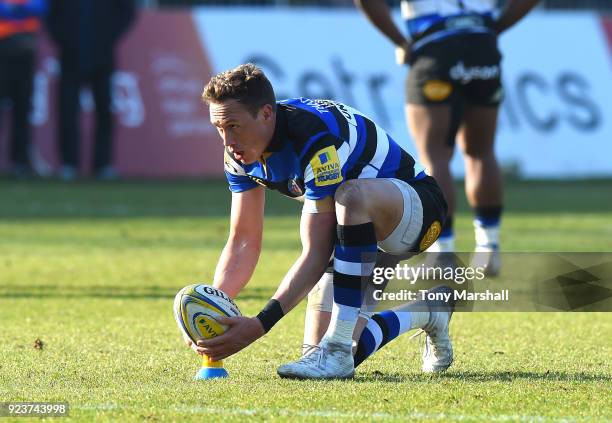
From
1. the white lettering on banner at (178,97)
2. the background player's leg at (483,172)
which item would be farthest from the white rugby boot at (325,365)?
the white lettering on banner at (178,97)

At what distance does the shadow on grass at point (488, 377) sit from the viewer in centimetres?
548

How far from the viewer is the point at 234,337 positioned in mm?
5293

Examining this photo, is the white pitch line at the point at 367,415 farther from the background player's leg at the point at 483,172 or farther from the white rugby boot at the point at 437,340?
the background player's leg at the point at 483,172

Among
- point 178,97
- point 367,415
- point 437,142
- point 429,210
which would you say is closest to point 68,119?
point 178,97

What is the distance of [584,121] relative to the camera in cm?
1986

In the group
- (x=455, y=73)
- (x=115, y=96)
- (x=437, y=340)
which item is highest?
(x=455, y=73)

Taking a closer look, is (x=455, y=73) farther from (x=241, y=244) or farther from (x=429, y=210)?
(x=241, y=244)

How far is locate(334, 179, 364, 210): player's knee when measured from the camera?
5.47 meters

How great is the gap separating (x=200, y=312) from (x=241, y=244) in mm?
772

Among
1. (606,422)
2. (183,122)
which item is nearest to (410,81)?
(606,422)

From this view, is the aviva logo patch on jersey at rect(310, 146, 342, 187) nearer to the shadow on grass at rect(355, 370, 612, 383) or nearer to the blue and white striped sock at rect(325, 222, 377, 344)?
the blue and white striped sock at rect(325, 222, 377, 344)

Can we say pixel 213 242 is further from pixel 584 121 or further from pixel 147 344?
pixel 584 121

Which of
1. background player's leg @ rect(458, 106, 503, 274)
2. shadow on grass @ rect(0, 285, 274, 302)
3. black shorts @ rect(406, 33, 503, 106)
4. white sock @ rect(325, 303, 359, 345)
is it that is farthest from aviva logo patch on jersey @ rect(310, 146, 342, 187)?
Result: background player's leg @ rect(458, 106, 503, 274)

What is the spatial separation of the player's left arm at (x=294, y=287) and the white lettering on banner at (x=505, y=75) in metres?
13.8
